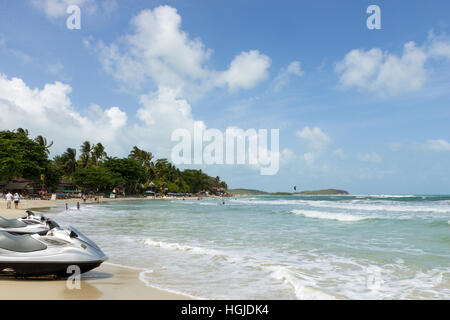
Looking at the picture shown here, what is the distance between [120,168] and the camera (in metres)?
79.6

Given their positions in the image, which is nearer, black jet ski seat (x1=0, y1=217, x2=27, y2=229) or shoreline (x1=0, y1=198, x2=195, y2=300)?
shoreline (x1=0, y1=198, x2=195, y2=300)

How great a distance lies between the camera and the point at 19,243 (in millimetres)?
5145

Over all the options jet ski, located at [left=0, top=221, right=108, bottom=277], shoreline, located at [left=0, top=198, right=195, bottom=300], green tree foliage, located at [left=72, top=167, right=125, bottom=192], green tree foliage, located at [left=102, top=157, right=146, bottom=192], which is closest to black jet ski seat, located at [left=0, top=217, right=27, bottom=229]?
shoreline, located at [left=0, top=198, right=195, bottom=300]

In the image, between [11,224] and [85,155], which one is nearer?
[11,224]

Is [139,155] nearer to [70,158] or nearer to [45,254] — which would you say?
[70,158]

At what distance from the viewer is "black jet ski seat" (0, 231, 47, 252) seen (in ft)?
16.6

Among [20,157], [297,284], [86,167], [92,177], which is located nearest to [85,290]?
[297,284]

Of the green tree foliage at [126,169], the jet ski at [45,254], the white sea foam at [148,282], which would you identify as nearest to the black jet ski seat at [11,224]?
the jet ski at [45,254]

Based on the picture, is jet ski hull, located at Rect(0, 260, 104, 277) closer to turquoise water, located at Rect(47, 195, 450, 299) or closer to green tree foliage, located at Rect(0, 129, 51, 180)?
turquoise water, located at Rect(47, 195, 450, 299)

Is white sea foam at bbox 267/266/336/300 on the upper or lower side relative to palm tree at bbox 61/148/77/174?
lower

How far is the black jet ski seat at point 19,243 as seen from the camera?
505 cm

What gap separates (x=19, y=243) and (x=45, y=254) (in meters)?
0.45

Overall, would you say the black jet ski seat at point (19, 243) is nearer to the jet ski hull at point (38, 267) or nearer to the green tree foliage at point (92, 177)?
the jet ski hull at point (38, 267)
